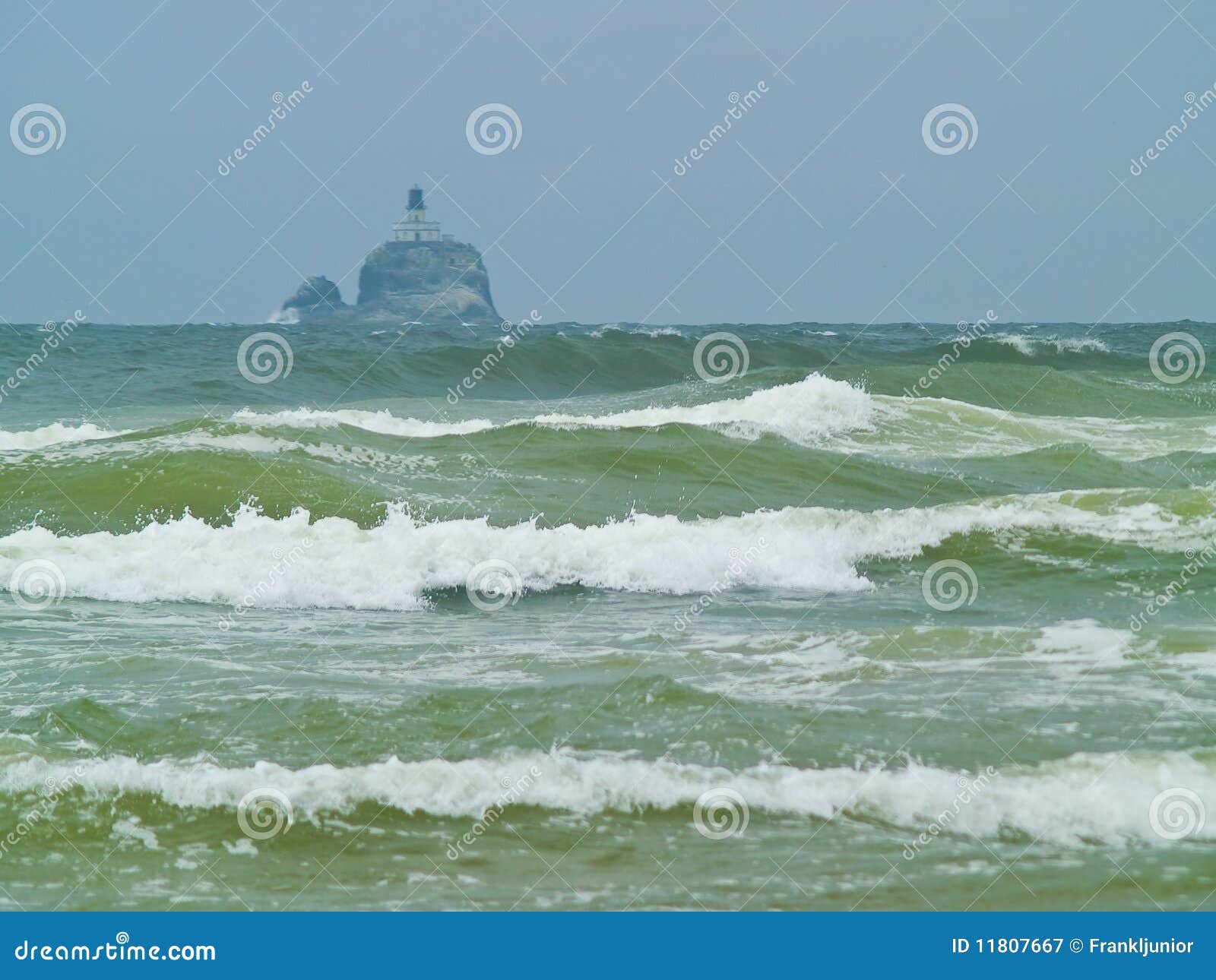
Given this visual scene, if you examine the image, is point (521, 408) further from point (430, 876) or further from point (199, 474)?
point (430, 876)

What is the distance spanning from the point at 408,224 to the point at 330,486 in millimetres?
72431

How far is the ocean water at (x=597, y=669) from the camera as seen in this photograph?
4691 mm

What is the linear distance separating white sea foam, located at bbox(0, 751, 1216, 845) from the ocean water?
19 mm

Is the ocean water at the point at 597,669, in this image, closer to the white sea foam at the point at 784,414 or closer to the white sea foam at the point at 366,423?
the white sea foam at the point at 366,423

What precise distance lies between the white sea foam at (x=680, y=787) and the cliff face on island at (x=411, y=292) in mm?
61898

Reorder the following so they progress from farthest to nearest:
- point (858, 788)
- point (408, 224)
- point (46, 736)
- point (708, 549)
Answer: point (408, 224) → point (708, 549) → point (46, 736) → point (858, 788)

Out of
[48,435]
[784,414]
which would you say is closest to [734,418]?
[784,414]

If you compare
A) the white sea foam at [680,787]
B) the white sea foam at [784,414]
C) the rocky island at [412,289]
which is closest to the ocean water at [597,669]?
the white sea foam at [680,787]

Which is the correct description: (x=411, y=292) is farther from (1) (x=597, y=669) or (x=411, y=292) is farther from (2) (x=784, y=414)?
(1) (x=597, y=669)

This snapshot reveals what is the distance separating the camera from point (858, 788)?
5223 mm

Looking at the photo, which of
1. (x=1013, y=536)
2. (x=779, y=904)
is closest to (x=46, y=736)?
(x=779, y=904)

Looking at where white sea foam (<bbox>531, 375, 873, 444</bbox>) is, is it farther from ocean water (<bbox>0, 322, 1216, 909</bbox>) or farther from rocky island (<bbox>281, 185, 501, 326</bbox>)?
rocky island (<bbox>281, 185, 501, 326</bbox>)

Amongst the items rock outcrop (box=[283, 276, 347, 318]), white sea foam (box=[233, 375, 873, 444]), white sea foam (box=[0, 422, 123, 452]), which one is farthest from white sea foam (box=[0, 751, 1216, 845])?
rock outcrop (box=[283, 276, 347, 318])

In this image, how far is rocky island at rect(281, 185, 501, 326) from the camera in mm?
70562
